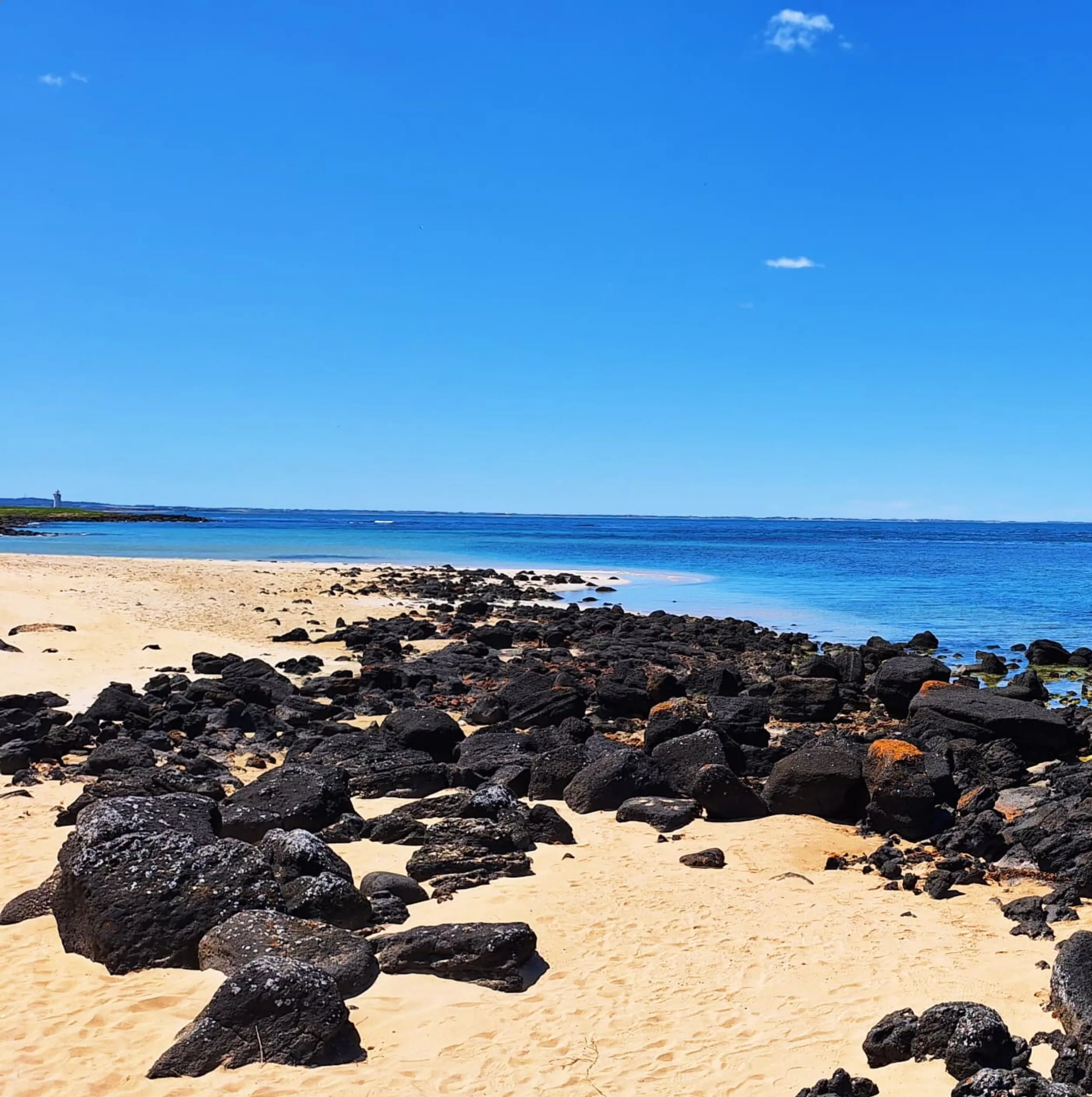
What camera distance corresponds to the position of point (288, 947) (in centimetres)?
775

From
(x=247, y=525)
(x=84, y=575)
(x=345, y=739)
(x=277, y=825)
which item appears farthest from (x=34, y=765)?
(x=247, y=525)

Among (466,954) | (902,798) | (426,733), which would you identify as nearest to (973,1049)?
(466,954)

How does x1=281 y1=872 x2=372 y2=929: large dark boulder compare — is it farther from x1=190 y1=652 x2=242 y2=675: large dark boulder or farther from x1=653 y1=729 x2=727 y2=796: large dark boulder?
x1=190 y1=652 x2=242 y2=675: large dark boulder

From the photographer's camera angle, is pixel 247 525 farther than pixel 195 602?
Yes

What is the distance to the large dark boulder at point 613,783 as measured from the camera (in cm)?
1342

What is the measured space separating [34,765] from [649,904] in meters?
9.92

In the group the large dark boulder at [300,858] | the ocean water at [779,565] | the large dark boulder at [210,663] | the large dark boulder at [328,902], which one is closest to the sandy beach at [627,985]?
the large dark boulder at [328,902]

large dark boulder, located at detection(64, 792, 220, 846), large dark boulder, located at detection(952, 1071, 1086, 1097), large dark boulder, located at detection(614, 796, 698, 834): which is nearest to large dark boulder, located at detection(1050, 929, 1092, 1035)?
large dark boulder, located at detection(952, 1071, 1086, 1097)

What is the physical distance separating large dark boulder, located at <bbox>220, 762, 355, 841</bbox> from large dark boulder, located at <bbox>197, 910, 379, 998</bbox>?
3.13 meters

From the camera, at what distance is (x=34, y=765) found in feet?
48.4

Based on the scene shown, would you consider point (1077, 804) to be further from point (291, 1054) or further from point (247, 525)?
point (247, 525)

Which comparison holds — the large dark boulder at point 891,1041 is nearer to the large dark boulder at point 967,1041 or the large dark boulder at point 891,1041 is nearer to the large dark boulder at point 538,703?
the large dark boulder at point 967,1041

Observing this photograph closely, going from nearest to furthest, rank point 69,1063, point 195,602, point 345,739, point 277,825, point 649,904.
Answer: point 69,1063, point 649,904, point 277,825, point 345,739, point 195,602

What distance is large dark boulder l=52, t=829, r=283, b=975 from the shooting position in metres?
7.98
